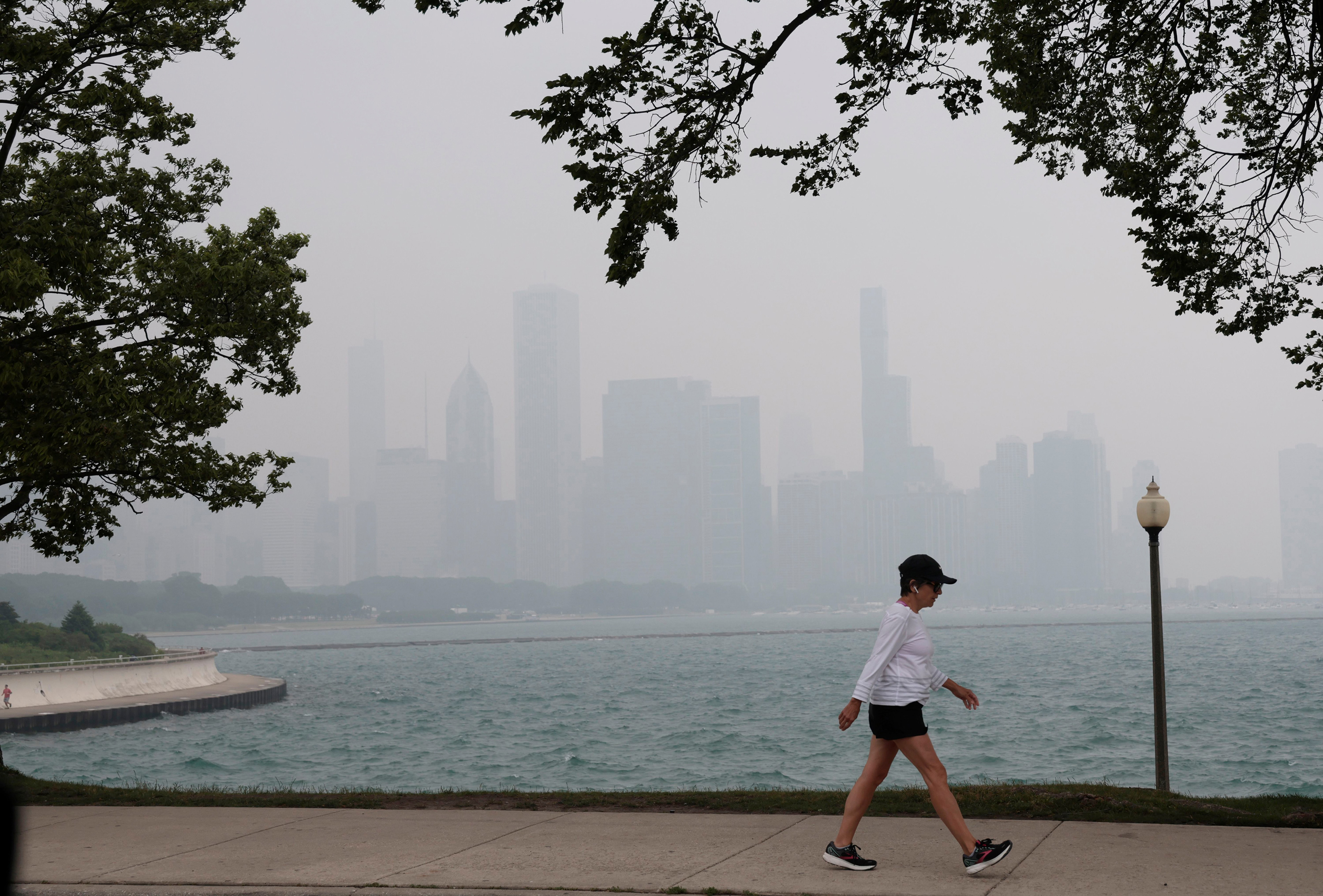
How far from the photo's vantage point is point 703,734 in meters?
52.1

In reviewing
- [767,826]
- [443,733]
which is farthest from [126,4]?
[443,733]

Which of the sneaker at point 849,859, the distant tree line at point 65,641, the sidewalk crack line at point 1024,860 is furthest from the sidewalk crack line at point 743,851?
the distant tree line at point 65,641

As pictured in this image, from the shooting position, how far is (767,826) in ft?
31.9

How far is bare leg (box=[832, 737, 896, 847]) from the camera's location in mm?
7727

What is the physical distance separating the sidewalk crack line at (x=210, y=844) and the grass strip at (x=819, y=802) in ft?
2.16

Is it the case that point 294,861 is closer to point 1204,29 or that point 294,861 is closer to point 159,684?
point 1204,29

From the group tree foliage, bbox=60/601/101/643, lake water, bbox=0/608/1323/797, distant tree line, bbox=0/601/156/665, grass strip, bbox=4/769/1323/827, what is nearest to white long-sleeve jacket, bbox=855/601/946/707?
grass strip, bbox=4/769/1323/827

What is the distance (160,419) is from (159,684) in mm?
70188

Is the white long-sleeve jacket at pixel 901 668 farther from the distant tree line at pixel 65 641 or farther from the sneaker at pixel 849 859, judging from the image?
the distant tree line at pixel 65 641

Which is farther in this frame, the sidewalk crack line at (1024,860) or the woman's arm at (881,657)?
the woman's arm at (881,657)

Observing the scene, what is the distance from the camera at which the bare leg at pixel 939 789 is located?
7496 mm

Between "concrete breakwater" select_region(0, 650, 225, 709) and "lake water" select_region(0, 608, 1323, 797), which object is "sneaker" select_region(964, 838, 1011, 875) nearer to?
"lake water" select_region(0, 608, 1323, 797)

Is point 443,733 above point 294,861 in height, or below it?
below

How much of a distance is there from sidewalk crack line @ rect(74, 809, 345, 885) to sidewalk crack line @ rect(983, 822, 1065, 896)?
5.44 m
